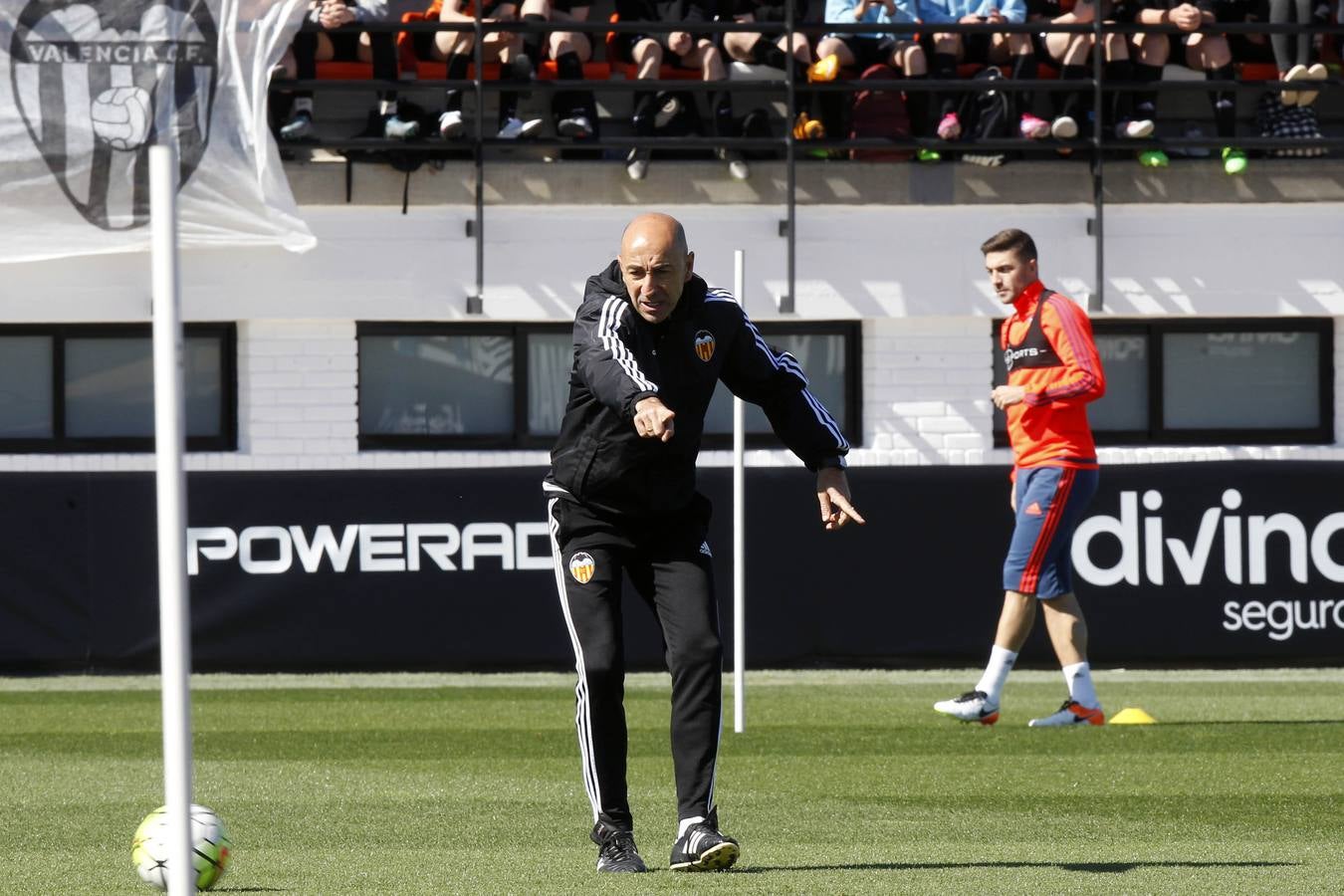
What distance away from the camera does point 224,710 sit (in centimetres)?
1213

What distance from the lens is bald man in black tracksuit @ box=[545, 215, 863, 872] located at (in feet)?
20.0

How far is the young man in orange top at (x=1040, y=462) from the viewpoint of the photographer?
34.2ft

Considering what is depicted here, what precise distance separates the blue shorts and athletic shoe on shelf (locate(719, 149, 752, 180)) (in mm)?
6735

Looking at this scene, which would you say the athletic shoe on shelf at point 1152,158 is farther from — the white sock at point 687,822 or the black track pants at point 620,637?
the white sock at point 687,822

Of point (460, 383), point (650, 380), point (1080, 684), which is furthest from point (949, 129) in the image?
point (650, 380)

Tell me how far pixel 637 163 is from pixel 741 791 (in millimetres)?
8971

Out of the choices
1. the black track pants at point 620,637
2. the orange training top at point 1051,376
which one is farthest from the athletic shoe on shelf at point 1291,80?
Result: the black track pants at point 620,637

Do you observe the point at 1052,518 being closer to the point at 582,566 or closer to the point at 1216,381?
the point at 582,566

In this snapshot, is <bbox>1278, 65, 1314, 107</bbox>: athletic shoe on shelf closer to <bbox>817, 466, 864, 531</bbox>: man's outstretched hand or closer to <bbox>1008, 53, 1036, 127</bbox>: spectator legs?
<bbox>1008, 53, 1036, 127</bbox>: spectator legs

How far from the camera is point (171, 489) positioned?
365 centimetres

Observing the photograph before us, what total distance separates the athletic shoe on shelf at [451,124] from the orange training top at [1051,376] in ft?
21.5

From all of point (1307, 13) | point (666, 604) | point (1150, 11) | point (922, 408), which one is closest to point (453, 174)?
point (922, 408)

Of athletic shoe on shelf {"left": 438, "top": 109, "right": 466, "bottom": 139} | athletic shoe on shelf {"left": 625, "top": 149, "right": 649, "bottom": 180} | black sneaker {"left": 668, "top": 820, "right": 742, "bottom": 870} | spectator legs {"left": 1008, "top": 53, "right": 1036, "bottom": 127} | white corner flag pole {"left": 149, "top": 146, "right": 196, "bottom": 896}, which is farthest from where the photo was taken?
spectator legs {"left": 1008, "top": 53, "right": 1036, "bottom": 127}

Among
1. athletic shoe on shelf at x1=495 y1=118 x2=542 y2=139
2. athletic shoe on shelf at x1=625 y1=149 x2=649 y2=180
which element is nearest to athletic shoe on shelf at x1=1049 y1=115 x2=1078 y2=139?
athletic shoe on shelf at x1=625 y1=149 x2=649 y2=180
